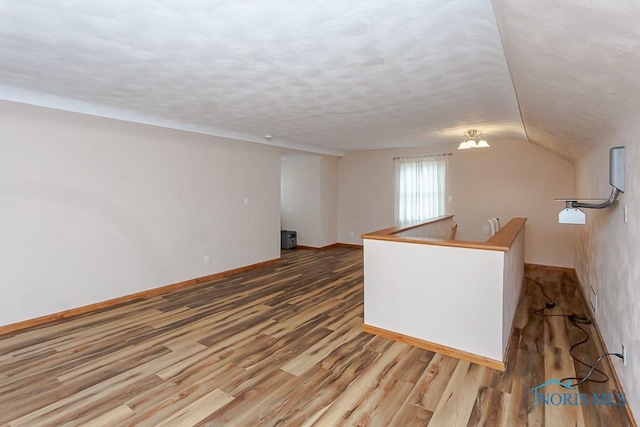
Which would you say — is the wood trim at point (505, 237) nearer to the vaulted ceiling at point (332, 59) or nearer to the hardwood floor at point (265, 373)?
the hardwood floor at point (265, 373)

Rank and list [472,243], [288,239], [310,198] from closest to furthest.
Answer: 1. [472,243]
2. [310,198]
3. [288,239]

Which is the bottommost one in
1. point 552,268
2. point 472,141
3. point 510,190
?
point 552,268

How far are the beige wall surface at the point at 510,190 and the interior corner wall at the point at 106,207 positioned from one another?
12.5 ft

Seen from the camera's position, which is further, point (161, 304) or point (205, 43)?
point (161, 304)

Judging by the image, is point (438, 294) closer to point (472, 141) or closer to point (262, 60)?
point (262, 60)

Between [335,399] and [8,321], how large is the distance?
3.43 metres

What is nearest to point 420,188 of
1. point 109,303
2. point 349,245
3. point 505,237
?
point 349,245

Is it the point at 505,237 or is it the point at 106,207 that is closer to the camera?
the point at 505,237

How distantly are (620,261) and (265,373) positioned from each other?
2.70 meters

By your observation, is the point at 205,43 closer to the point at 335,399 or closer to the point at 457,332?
the point at 335,399

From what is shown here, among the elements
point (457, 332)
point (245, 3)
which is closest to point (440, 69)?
point (245, 3)

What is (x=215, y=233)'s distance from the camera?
5219 millimetres

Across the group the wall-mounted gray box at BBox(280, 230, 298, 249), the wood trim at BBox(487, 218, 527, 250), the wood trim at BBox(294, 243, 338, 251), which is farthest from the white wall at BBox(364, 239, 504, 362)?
the wall-mounted gray box at BBox(280, 230, 298, 249)

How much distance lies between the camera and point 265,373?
2.44 metres
